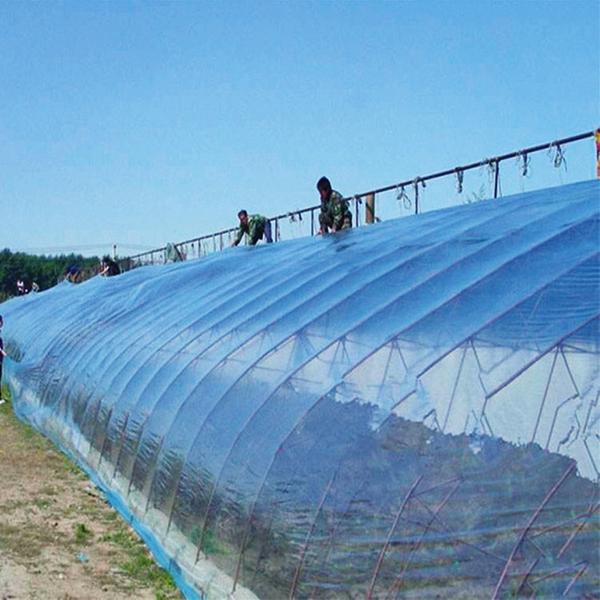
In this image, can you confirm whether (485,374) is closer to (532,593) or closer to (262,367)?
(532,593)

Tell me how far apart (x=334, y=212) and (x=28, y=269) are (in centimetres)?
6931

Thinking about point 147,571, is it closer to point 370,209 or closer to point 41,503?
point 41,503

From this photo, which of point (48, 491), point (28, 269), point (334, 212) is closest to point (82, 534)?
point (48, 491)

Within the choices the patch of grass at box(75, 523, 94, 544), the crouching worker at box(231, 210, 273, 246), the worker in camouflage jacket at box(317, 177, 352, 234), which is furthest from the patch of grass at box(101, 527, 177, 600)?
the crouching worker at box(231, 210, 273, 246)

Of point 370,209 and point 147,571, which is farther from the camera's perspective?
point 370,209

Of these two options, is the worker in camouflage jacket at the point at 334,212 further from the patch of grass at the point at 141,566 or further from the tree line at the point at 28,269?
the tree line at the point at 28,269

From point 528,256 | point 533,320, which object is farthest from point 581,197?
point 533,320

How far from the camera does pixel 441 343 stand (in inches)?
212

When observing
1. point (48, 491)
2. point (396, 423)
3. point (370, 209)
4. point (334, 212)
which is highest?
point (370, 209)

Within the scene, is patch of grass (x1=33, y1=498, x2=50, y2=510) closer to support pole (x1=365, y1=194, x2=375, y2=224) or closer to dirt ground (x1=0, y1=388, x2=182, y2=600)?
dirt ground (x1=0, y1=388, x2=182, y2=600)

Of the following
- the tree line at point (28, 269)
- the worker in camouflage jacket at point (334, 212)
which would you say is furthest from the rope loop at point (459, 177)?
the tree line at point (28, 269)

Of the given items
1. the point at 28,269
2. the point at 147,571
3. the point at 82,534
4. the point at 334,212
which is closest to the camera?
the point at 147,571

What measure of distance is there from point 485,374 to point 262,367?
2.74 m

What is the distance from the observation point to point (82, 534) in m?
8.36
